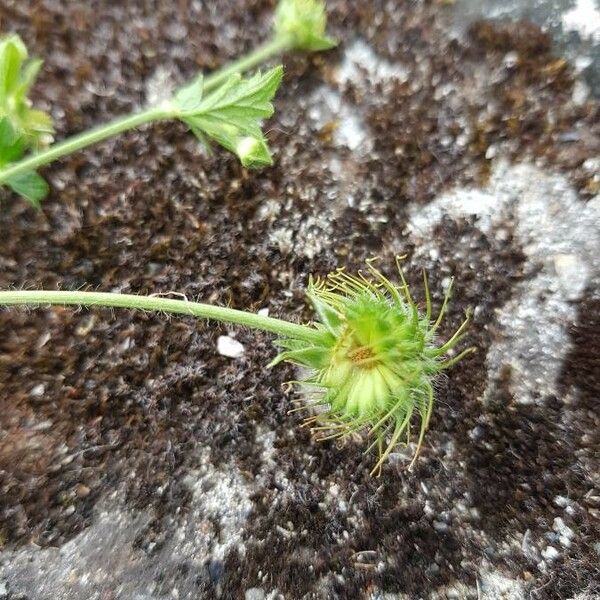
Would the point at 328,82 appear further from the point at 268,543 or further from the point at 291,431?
the point at 268,543

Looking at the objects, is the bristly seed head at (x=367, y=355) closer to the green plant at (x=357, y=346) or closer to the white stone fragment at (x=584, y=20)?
the green plant at (x=357, y=346)

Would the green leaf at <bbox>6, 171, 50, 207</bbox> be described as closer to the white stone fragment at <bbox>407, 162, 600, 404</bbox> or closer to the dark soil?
the dark soil

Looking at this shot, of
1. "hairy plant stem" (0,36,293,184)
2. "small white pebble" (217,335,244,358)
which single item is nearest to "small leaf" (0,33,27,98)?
"hairy plant stem" (0,36,293,184)

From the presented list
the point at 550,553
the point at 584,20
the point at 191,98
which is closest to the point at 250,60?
the point at 191,98

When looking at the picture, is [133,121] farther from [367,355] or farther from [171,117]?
[367,355]

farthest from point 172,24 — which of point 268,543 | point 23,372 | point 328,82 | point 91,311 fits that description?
point 268,543
